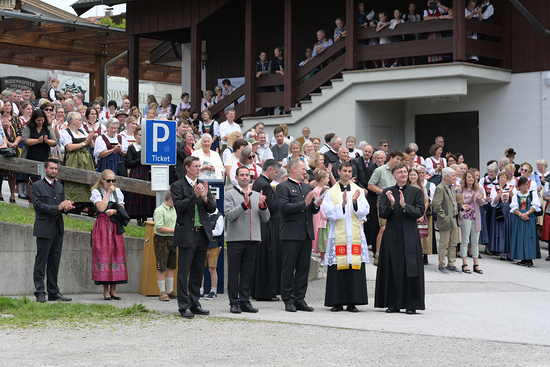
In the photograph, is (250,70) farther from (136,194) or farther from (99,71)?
(136,194)

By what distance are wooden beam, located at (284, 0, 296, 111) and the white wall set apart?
4.04m

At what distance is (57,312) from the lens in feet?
26.7

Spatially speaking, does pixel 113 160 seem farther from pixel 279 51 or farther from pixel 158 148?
pixel 279 51

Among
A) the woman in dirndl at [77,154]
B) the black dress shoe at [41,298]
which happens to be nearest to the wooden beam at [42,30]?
the woman in dirndl at [77,154]

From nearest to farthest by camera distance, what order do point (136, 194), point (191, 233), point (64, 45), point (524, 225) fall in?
point (191, 233)
point (136, 194)
point (524, 225)
point (64, 45)

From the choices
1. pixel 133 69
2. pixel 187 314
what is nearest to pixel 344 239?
pixel 187 314

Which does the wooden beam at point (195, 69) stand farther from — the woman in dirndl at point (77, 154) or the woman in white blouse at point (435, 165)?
the woman in dirndl at point (77, 154)

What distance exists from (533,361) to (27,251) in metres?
6.45

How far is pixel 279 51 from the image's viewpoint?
19.4 metres

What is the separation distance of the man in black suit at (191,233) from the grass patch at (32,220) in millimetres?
2470

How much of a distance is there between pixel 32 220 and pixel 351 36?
995cm

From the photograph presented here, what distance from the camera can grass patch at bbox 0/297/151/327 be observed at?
25.6ft

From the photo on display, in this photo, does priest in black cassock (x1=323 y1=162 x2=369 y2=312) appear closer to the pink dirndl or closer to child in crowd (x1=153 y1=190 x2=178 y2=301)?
child in crowd (x1=153 y1=190 x2=178 y2=301)

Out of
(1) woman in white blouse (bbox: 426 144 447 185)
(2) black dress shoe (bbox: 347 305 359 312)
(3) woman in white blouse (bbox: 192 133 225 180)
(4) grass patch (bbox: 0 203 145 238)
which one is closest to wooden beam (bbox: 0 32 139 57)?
(4) grass patch (bbox: 0 203 145 238)
